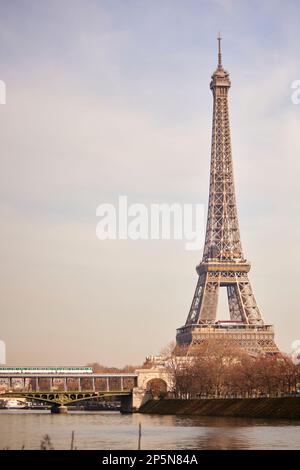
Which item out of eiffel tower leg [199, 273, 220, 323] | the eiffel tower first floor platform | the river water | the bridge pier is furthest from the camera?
eiffel tower leg [199, 273, 220, 323]

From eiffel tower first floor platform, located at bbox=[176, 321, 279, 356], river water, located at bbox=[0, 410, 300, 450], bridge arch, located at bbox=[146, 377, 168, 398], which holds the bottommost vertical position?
river water, located at bbox=[0, 410, 300, 450]

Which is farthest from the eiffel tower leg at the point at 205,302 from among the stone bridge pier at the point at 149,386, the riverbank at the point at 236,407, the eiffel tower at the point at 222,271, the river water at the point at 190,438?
the river water at the point at 190,438

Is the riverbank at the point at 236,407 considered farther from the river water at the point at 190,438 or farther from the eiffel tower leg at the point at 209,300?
the eiffel tower leg at the point at 209,300

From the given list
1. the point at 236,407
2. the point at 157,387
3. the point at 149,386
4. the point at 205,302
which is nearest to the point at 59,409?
the point at 157,387

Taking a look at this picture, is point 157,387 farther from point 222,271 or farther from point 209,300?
point 222,271

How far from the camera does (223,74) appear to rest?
16400 centimetres

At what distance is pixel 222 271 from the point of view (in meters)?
158

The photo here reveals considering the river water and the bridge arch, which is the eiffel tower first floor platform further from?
the river water

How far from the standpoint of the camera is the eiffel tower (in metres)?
153

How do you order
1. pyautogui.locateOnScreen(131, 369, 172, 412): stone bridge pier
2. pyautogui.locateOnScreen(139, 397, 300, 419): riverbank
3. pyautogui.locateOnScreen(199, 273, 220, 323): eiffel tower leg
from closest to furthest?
pyautogui.locateOnScreen(139, 397, 300, 419): riverbank < pyautogui.locateOnScreen(131, 369, 172, 412): stone bridge pier < pyautogui.locateOnScreen(199, 273, 220, 323): eiffel tower leg

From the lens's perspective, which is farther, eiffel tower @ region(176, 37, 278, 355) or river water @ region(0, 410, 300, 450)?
eiffel tower @ region(176, 37, 278, 355)

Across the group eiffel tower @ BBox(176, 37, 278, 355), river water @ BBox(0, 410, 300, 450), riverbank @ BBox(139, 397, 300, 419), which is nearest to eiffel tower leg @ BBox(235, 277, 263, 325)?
eiffel tower @ BBox(176, 37, 278, 355)
